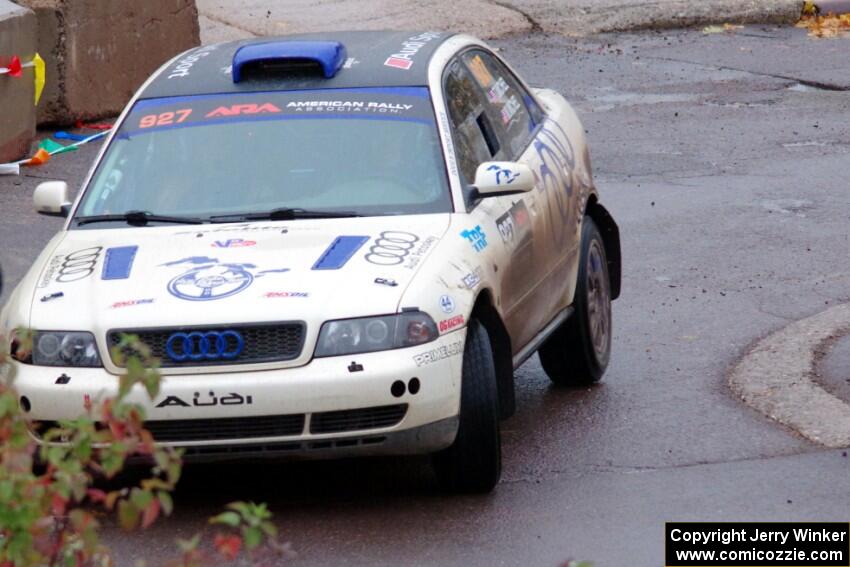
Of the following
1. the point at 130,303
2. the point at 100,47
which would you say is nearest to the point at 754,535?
the point at 130,303

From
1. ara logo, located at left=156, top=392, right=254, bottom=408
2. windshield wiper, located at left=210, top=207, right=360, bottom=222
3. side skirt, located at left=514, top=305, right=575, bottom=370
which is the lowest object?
side skirt, located at left=514, top=305, right=575, bottom=370

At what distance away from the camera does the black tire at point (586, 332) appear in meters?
7.99

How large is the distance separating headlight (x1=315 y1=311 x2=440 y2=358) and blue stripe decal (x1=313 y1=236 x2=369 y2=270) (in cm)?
34

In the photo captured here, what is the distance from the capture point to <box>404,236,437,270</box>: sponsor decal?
6250 millimetres

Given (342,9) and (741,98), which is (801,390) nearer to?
(741,98)

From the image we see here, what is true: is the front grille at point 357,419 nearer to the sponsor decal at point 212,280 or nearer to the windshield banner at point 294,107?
the sponsor decal at point 212,280

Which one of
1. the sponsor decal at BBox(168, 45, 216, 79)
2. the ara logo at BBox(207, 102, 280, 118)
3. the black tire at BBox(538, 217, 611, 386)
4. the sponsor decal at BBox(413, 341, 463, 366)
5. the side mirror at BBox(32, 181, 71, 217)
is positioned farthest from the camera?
the black tire at BBox(538, 217, 611, 386)

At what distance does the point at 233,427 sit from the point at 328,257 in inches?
30.1

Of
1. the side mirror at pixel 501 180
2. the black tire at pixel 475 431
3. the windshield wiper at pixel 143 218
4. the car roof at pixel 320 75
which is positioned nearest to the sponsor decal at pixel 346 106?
the car roof at pixel 320 75

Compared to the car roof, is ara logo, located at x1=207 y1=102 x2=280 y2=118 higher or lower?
lower

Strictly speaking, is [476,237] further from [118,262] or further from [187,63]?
[187,63]

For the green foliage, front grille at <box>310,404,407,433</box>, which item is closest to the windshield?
front grille at <box>310,404,407,433</box>

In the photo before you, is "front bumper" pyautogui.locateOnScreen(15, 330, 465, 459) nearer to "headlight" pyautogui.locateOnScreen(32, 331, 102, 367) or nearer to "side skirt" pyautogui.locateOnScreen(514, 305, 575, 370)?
"headlight" pyautogui.locateOnScreen(32, 331, 102, 367)

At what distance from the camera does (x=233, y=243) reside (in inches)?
257
